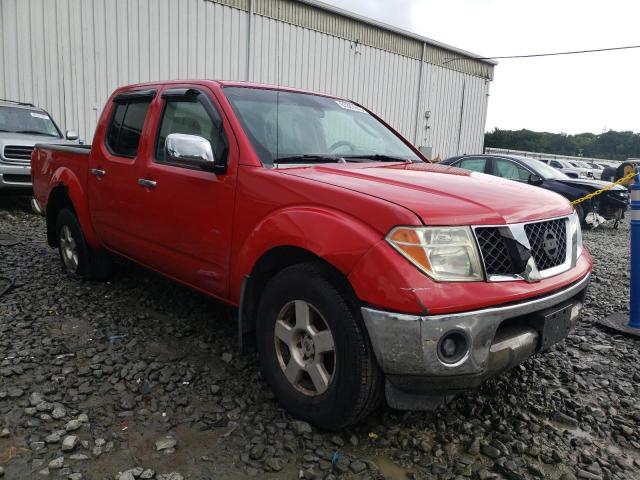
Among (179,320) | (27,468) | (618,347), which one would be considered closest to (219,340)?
(179,320)

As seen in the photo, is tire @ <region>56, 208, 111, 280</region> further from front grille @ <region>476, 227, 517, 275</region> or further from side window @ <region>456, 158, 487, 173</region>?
side window @ <region>456, 158, 487, 173</region>

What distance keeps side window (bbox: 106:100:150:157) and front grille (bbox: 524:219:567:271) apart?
2.77 metres

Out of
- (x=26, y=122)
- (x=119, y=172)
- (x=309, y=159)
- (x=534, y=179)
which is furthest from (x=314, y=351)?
(x=26, y=122)

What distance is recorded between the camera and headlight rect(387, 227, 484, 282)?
2.12 metres

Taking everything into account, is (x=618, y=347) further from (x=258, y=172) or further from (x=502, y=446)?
(x=258, y=172)

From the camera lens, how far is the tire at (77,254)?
455cm

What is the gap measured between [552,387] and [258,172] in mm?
2198

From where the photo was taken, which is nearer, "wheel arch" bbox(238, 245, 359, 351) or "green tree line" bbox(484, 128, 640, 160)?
"wheel arch" bbox(238, 245, 359, 351)

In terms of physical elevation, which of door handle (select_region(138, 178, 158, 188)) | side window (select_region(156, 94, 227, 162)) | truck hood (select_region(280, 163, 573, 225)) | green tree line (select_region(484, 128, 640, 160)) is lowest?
door handle (select_region(138, 178, 158, 188))

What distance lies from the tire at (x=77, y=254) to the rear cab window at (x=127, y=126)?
96 cm

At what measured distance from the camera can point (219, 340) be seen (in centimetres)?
359

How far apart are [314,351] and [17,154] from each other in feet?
27.9

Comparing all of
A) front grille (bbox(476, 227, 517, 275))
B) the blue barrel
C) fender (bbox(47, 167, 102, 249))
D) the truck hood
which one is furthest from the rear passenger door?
the blue barrel

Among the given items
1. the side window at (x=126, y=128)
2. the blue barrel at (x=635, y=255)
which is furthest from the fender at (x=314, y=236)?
the blue barrel at (x=635, y=255)
